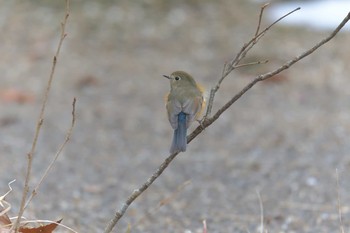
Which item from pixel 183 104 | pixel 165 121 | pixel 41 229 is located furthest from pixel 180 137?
pixel 165 121

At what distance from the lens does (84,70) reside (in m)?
8.63

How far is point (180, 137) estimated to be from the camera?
2.72 meters

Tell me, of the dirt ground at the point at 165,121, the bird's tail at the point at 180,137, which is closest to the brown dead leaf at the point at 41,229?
the dirt ground at the point at 165,121

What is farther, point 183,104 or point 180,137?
point 183,104

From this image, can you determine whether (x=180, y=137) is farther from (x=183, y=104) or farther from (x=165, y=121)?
(x=165, y=121)

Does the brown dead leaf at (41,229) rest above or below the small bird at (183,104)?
below

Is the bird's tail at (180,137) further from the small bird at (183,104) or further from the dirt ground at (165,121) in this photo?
the dirt ground at (165,121)

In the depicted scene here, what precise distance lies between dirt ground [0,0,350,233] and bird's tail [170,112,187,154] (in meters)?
0.18

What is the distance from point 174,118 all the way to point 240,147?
11.9 feet

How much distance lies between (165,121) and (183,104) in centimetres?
A: 422

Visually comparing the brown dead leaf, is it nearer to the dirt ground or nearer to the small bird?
the dirt ground

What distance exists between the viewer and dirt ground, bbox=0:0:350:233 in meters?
4.79

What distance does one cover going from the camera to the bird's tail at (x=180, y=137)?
8.66ft

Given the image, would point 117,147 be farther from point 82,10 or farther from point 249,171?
point 82,10
